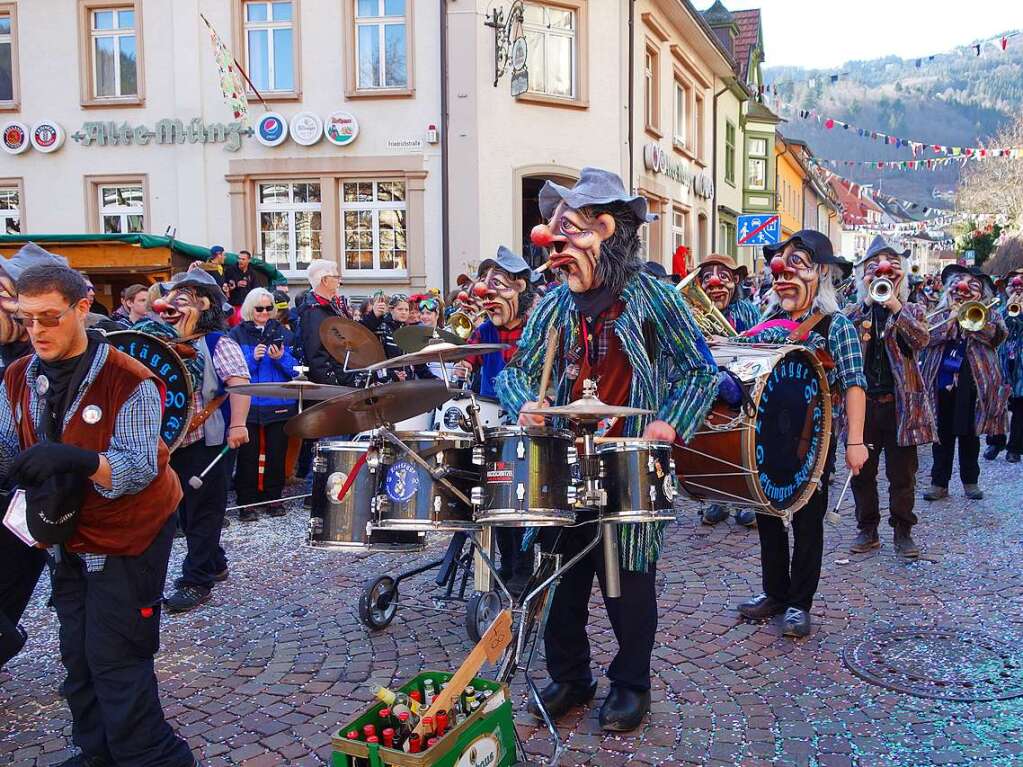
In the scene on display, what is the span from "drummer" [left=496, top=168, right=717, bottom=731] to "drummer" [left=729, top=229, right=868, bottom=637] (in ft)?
4.72

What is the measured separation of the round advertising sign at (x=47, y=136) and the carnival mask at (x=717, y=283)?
13.7 m

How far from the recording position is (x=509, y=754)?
133 inches

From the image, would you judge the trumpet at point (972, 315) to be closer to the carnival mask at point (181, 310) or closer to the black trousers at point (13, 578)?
the carnival mask at point (181, 310)

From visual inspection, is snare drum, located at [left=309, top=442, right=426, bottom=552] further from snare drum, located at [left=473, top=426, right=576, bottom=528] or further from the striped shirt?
the striped shirt

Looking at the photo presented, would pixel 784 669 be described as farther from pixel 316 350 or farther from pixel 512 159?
pixel 512 159

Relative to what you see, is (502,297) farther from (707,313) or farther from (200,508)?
(200,508)

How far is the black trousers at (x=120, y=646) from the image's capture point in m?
3.25

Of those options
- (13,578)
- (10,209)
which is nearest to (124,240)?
(13,578)

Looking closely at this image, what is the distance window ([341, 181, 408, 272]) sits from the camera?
16.3 meters

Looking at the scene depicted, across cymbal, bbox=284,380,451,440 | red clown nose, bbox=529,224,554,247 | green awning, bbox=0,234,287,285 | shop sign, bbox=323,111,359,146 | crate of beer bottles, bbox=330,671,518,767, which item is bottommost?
crate of beer bottles, bbox=330,671,518,767

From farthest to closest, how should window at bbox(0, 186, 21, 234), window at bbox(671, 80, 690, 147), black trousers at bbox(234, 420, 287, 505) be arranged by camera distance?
window at bbox(671, 80, 690, 147) < window at bbox(0, 186, 21, 234) < black trousers at bbox(234, 420, 287, 505)

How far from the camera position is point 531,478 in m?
3.33

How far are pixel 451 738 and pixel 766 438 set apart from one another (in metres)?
2.35

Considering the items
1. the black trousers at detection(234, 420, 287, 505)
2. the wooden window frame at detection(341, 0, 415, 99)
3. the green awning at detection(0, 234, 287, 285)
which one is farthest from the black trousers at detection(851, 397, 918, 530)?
the wooden window frame at detection(341, 0, 415, 99)
